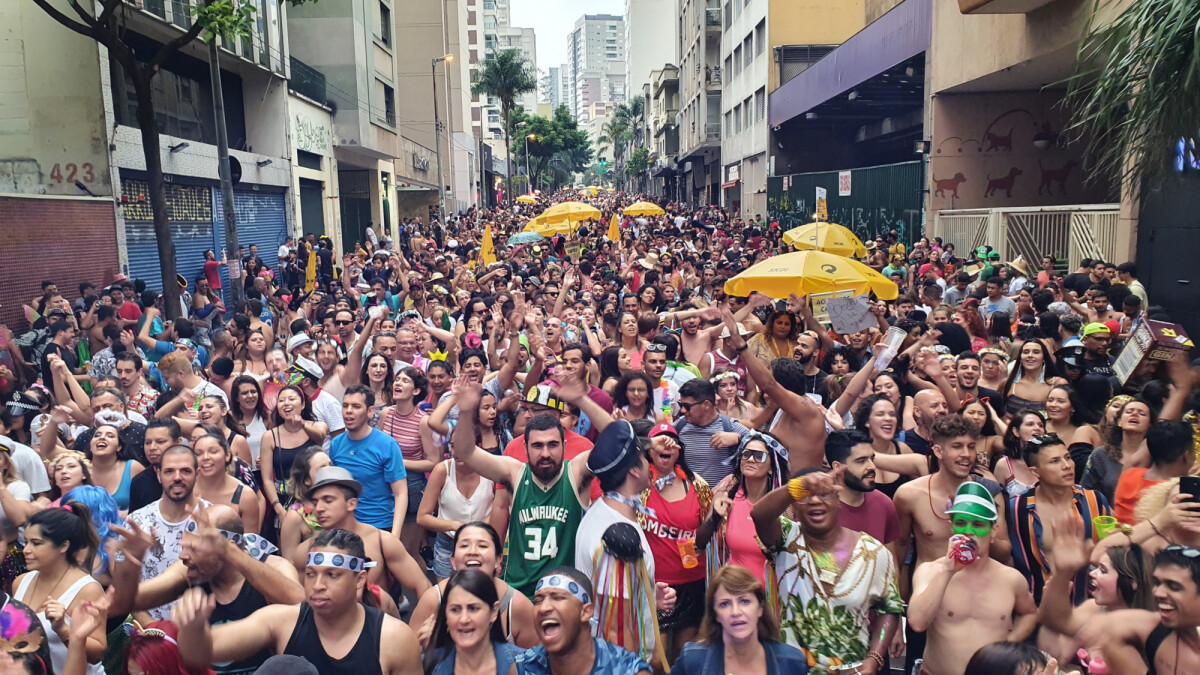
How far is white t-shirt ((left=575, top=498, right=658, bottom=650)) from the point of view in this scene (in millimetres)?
4340

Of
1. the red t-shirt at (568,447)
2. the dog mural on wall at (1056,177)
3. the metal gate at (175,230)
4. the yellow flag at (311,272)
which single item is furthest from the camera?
the dog mural on wall at (1056,177)

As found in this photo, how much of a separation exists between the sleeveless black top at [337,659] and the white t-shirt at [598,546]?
990mm

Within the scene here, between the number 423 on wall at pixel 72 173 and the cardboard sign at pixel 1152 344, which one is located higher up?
the number 423 on wall at pixel 72 173

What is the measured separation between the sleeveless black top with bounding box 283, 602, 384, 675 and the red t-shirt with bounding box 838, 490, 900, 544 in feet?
7.81

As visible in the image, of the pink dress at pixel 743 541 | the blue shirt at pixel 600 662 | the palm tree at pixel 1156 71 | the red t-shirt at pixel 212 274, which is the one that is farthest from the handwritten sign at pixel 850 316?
the red t-shirt at pixel 212 274

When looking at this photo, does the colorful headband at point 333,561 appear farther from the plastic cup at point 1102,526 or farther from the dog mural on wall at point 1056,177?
the dog mural on wall at point 1056,177

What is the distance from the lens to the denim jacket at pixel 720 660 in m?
3.70

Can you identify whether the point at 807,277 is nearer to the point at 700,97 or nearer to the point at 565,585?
the point at 565,585

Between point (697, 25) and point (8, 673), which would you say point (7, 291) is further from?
point (697, 25)

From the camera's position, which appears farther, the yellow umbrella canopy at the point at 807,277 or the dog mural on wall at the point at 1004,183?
the dog mural on wall at the point at 1004,183

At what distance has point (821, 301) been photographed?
32.9 feet

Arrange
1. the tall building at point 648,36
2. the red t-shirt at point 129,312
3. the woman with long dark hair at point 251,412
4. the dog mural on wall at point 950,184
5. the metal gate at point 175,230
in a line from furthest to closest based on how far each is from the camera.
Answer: the tall building at point 648,36, the dog mural on wall at point 950,184, the metal gate at point 175,230, the red t-shirt at point 129,312, the woman with long dark hair at point 251,412

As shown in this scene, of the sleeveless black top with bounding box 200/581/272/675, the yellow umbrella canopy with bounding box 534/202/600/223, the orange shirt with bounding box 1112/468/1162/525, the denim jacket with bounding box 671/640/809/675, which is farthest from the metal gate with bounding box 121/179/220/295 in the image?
the orange shirt with bounding box 1112/468/1162/525

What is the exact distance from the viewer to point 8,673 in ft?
10.9
